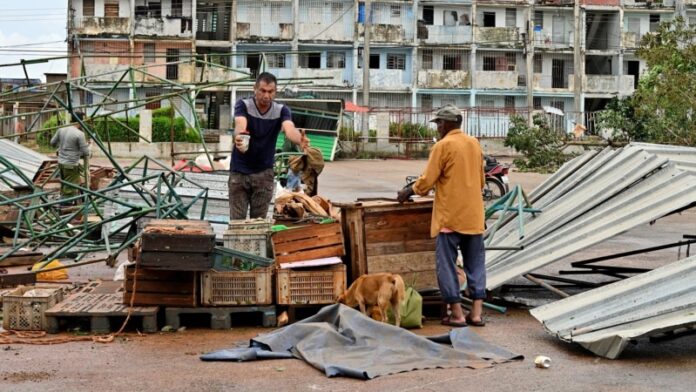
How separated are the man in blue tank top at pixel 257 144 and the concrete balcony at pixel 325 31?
173ft

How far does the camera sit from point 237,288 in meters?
8.01

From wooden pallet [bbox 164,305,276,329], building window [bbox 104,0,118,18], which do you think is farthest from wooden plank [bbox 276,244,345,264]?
building window [bbox 104,0,118,18]

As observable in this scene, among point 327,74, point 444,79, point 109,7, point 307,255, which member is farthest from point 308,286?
point 444,79

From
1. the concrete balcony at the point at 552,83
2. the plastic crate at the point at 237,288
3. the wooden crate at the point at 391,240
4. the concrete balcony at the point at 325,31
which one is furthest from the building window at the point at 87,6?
the plastic crate at the point at 237,288

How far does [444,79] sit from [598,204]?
5384cm

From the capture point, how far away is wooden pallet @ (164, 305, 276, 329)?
26.0ft

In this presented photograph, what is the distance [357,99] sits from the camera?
202ft

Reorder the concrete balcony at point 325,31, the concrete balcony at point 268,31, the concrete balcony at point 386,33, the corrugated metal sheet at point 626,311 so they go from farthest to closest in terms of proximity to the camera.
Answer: the concrete balcony at point 386,33
the concrete balcony at point 325,31
the concrete balcony at point 268,31
the corrugated metal sheet at point 626,311

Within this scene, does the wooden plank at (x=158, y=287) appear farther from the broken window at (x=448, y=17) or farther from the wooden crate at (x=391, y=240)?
the broken window at (x=448, y=17)

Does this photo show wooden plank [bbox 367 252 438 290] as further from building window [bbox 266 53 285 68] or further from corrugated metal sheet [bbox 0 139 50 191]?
building window [bbox 266 53 285 68]

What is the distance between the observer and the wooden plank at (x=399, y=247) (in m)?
8.51

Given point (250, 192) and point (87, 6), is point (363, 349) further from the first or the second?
point (87, 6)

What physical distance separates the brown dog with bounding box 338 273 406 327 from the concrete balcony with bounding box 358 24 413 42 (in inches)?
2161

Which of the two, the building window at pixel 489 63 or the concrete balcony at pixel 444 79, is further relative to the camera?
the building window at pixel 489 63
